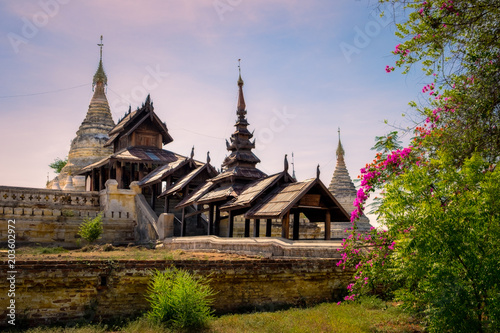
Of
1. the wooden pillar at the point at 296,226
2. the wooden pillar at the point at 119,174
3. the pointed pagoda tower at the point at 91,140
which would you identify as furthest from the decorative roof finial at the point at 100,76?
the wooden pillar at the point at 296,226

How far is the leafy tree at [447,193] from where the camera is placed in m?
6.48

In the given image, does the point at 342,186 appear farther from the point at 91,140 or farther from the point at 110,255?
the point at 110,255

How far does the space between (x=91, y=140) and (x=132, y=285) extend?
34259 millimetres

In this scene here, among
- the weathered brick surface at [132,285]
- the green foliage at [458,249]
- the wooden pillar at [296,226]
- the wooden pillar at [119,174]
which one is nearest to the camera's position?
the green foliage at [458,249]

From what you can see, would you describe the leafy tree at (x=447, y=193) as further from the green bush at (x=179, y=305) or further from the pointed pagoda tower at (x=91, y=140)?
the pointed pagoda tower at (x=91, y=140)

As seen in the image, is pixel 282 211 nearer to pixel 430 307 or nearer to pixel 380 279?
pixel 380 279

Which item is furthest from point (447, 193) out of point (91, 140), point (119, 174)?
point (91, 140)

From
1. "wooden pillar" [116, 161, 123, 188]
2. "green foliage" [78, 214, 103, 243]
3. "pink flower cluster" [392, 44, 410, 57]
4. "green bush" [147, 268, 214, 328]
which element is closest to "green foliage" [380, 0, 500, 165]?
"pink flower cluster" [392, 44, 410, 57]

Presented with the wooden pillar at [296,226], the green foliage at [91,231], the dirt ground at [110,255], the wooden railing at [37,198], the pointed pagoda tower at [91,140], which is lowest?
the dirt ground at [110,255]

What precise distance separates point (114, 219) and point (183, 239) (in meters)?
6.43

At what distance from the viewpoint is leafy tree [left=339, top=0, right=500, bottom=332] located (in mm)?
6477

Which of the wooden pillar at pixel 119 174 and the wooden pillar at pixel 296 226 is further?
the wooden pillar at pixel 119 174

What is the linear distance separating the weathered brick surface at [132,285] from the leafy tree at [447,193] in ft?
4.86

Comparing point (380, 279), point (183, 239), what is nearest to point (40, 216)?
point (183, 239)
